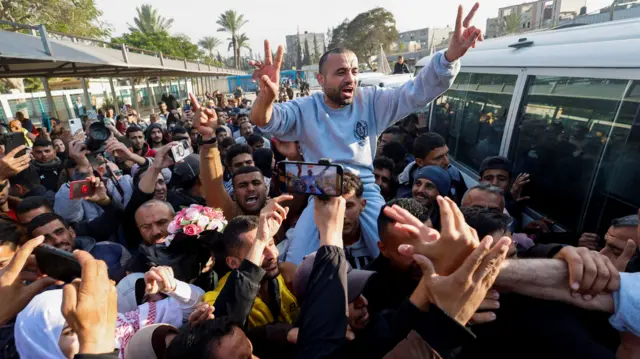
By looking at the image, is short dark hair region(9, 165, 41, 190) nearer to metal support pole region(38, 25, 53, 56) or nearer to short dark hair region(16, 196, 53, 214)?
short dark hair region(16, 196, 53, 214)

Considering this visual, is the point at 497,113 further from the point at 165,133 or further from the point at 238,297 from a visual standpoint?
the point at 165,133

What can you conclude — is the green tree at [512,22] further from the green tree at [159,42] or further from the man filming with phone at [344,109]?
the man filming with phone at [344,109]

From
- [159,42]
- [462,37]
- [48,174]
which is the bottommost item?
[48,174]

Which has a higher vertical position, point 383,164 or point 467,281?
point 467,281

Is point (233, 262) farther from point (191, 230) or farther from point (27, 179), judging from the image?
point (27, 179)

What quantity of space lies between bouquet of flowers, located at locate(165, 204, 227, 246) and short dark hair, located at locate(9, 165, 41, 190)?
3155 millimetres

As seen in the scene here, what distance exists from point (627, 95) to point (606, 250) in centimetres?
82

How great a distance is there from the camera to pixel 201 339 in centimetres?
133

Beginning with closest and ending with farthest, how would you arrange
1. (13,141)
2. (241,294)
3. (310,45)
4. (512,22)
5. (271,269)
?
(241,294) → (271,269) → (13,141) → (512,22) → (310,45)

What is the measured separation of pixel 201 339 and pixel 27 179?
168 inches

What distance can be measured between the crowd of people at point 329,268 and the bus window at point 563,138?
15 centimetres

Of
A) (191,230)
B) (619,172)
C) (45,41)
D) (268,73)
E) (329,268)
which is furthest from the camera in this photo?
(45,41)

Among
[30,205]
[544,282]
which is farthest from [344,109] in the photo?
[30,205]

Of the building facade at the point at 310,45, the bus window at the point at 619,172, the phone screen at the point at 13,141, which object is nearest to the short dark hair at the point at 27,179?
the phone screen at the point at 13,141
